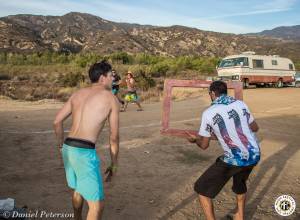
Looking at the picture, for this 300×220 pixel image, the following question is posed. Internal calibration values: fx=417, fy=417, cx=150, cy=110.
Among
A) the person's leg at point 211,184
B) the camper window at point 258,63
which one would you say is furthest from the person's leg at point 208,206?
the camper window at point 258,63

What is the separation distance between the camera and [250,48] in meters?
96.5

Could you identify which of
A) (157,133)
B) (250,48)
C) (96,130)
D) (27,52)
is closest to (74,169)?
(96,130)

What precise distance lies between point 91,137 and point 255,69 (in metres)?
24.6

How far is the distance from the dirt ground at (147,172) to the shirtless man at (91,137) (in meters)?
1.46

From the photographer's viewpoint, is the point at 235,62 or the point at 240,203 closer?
the point at 240,203

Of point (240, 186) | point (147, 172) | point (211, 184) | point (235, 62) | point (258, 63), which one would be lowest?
point (147, 172)

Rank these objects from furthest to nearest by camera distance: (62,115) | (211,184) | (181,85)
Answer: (181,85), (211,184), (62,115)

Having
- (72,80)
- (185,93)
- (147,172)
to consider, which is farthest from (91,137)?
(72,80)

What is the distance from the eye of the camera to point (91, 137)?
3871 millimetres

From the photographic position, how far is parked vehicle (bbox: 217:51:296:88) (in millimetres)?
26484

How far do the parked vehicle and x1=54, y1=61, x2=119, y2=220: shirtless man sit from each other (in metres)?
23.2

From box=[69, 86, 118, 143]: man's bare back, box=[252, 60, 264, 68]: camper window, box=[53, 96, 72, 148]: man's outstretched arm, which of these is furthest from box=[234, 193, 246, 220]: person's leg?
box=[252, 60, 264, 68]: camper window

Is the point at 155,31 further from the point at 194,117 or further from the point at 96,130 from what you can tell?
the point at 96,130

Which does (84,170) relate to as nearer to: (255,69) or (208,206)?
(208,206)
